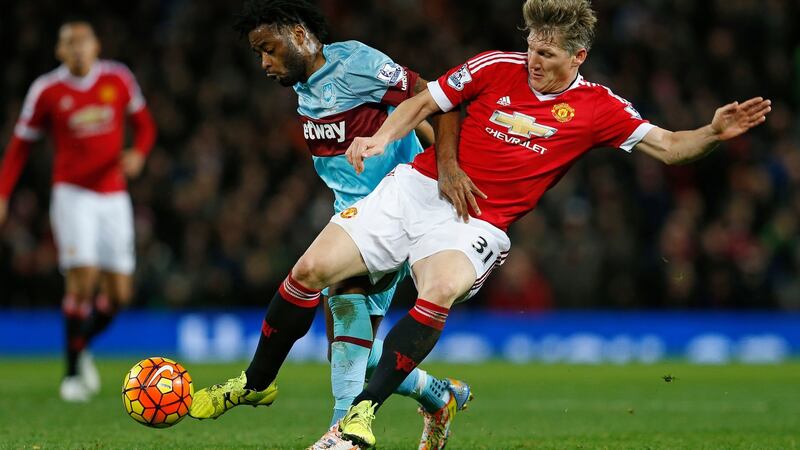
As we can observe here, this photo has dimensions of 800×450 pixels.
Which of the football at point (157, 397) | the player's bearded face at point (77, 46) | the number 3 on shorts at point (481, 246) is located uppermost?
the player's bearded face at point (77, 46)

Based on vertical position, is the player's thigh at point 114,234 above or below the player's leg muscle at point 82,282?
above

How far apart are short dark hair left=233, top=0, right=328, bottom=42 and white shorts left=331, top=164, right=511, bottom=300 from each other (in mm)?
1050

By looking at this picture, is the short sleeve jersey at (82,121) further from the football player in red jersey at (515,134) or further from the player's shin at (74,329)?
the football player in red jersey at (515,134)

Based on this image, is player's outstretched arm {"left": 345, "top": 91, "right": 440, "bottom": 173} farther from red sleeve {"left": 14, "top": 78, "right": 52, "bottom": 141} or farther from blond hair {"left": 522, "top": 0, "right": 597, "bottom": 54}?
red sleeve {"left": 14, "top": 78, "right": 52, "bottom": 141}

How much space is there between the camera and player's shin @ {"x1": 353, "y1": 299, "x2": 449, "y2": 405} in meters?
5.30

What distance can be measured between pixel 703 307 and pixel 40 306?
8385 millimetres

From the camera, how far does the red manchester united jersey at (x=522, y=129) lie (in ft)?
18.9

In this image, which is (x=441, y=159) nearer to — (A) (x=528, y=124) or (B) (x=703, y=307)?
(A) (x=528, y=124)

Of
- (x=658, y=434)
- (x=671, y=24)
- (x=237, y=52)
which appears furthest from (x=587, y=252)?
(x=658, y=434)

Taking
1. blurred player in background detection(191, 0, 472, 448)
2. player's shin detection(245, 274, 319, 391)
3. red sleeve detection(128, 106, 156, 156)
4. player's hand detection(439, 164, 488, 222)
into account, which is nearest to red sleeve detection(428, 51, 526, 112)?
blurred player in background detection(191, 0, 472, 448)

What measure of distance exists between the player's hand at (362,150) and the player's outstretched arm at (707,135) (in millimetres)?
1299

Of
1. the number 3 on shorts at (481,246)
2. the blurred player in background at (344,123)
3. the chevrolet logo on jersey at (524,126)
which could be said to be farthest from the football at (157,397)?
the chevrolet logo on jersey at (524,126)

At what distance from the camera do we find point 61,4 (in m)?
17.5

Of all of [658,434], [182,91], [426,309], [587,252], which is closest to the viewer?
[426,309]
